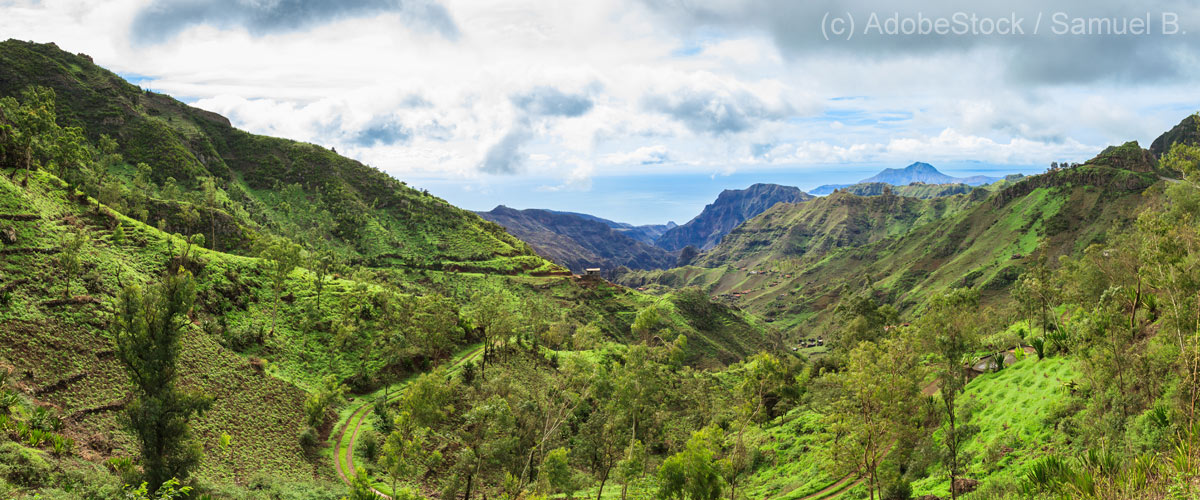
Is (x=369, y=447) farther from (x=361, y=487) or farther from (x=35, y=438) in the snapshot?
(x=35, y=438)

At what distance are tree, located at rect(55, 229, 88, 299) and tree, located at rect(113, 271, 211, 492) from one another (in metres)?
27.8

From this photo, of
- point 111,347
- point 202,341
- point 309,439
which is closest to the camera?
point 111,347

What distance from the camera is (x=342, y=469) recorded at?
154ft

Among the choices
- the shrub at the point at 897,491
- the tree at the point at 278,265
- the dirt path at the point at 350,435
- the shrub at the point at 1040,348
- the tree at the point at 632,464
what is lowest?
the dirt path at the point at 350,435

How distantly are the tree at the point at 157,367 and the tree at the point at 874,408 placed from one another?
37.7 m

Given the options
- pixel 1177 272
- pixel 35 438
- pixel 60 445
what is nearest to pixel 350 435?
pixel 60 445

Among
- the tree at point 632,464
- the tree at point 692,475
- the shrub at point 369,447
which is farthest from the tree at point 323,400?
the tree at point 692,475

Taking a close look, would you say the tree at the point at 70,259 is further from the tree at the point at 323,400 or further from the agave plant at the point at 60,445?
the tree at the point at 323,400

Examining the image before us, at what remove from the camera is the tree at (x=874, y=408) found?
28.0 m

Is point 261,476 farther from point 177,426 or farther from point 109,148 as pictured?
point 109,148

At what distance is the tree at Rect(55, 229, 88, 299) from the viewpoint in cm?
4741

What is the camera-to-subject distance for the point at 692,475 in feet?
99.8

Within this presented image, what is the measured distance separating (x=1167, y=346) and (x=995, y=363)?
90.9ft

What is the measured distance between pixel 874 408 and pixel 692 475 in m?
11.0
